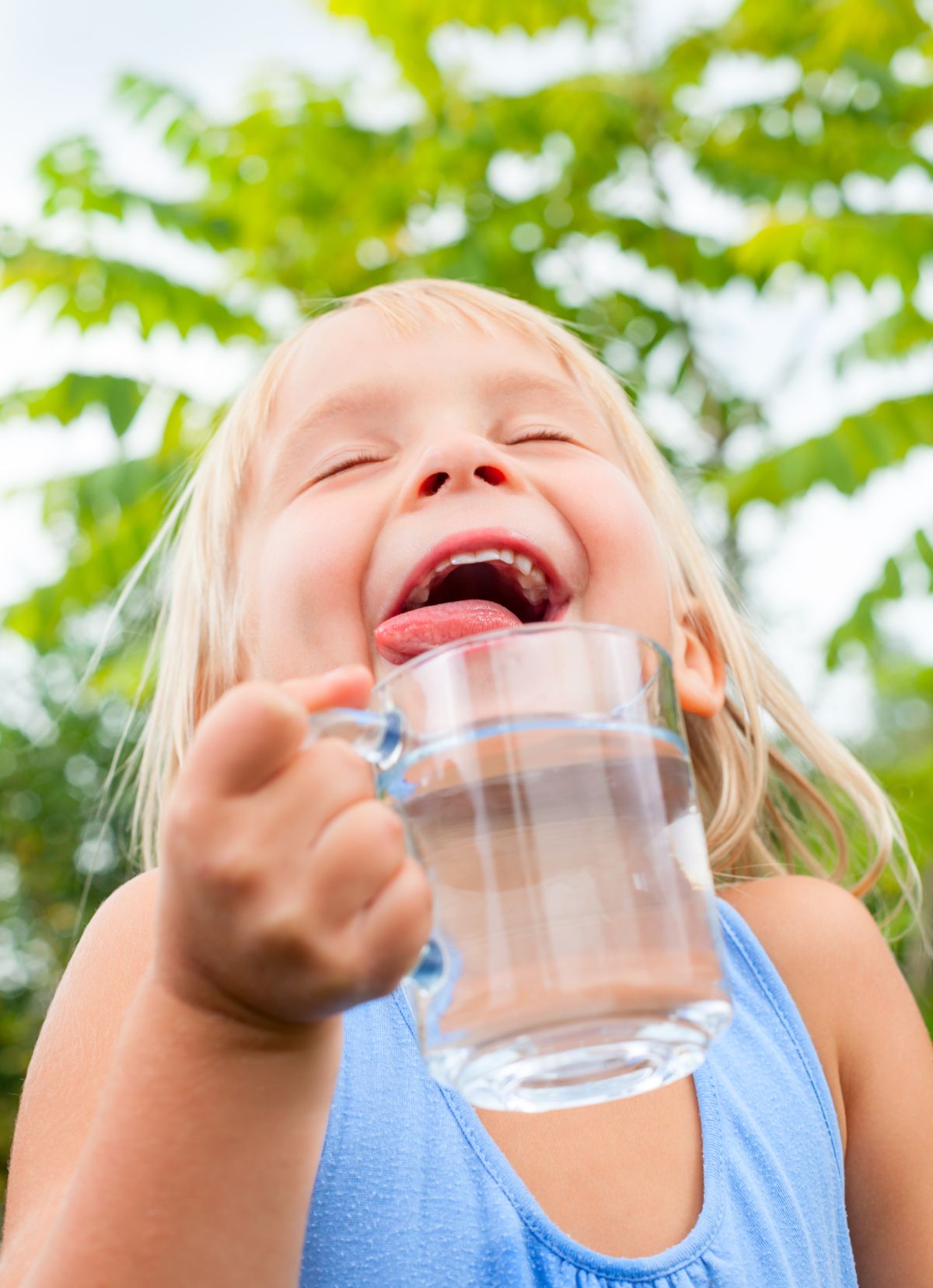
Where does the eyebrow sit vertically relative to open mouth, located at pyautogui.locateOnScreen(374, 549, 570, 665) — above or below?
above

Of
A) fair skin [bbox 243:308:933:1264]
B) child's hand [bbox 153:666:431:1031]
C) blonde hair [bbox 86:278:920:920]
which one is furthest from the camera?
blonde hair [bbox 86:278:920:920]

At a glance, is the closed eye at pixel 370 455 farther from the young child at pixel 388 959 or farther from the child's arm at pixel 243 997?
the child's arm at pixel 243 997

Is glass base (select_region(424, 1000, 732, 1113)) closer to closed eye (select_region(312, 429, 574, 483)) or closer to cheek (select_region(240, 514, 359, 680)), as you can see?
cheek (select_region(240, 514, 359, 680))

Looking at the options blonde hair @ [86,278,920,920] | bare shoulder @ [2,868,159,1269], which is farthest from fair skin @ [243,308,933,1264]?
bare shoulder @ [2,868,159,1269]

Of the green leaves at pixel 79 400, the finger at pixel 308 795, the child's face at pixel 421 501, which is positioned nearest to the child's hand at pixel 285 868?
the finger at pixel 308 795

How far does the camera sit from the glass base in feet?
2.80

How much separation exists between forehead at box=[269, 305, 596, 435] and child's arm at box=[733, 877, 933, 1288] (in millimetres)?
795

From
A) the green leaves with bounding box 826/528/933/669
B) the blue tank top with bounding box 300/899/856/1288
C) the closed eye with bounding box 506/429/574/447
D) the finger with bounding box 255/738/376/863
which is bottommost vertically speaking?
the green leaves with bounding box 826/528/933/669

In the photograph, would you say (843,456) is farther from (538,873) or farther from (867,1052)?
(538,873)

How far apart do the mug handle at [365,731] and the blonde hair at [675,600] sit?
98 centimetres

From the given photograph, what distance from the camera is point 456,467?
149cm

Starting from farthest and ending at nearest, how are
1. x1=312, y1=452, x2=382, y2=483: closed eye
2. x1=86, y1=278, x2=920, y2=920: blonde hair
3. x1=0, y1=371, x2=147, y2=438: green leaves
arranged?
1. x1=0, y1=371, x2=147, y2=438: green leaves
2. x1=86, y1=278, x2=920, y2=920: blonde hair
3. x1=312, y1=452, x2=382, y2=483: closed eye

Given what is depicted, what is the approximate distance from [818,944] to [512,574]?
71cm

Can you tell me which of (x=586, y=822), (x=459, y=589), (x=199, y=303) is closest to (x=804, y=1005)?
(x=459, y=589)
